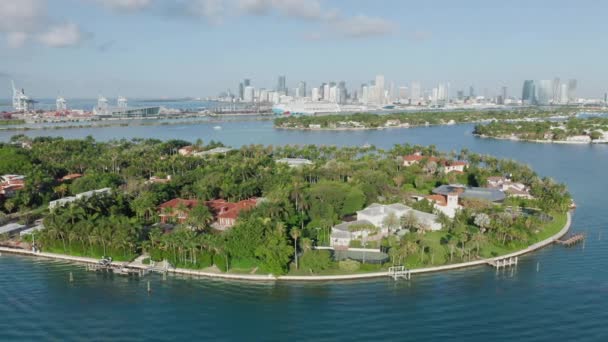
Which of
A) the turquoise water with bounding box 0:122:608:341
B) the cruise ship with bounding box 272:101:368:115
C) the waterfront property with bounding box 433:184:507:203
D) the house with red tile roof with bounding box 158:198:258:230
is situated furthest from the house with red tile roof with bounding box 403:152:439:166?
the cruise ship with bounding box 272:101:368:115

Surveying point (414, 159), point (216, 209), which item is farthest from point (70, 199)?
point (414, 159)

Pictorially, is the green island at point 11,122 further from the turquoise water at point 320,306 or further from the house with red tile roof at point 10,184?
the turquoise water at point 320,306

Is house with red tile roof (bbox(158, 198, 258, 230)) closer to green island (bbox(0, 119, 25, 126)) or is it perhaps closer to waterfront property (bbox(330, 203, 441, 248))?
waterfront property (bbox(330, 203, 441, 248))

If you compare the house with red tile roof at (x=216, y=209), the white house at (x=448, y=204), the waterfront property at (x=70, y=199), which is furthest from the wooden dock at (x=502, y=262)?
the waterfront property at (x=70, y=199)

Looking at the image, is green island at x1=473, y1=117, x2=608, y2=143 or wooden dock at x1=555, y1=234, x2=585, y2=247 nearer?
wooden dock at x1=555, y1=234, x2=585, y2=247

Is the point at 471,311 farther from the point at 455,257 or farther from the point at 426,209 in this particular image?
the point at 426,209

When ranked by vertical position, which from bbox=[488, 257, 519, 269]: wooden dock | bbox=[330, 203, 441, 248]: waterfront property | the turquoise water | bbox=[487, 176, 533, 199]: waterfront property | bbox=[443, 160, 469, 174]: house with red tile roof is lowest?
the turquoise water
